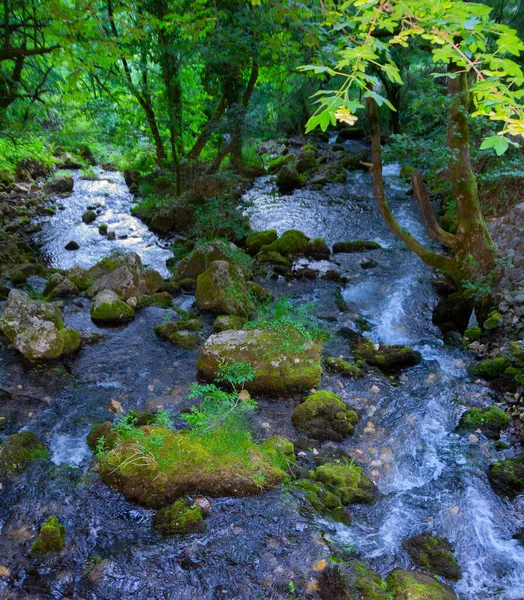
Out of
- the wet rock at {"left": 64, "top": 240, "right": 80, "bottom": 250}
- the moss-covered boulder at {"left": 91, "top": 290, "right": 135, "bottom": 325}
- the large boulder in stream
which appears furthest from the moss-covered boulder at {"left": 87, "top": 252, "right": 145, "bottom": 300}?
the wet rock at {"left": 64, "top": 240, "right": 80, "bottom": 250}

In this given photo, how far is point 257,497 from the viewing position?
13.3 feet

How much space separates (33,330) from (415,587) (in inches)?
239

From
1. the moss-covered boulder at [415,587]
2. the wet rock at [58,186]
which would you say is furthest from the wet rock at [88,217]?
the moss-covered boulder at [415,587]

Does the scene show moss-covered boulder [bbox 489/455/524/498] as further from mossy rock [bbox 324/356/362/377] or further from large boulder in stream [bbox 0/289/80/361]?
large boulder in stream [bbox 0/289/80/361]

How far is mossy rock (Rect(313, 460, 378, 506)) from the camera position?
13.9 feet

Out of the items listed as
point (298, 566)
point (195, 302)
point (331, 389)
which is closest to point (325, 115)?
point (298, 566)

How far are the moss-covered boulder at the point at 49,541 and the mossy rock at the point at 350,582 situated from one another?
7.25 ft

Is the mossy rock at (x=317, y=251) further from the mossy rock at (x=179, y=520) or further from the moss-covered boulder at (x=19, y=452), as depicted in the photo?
the mossy rock at (x=179, y=520)

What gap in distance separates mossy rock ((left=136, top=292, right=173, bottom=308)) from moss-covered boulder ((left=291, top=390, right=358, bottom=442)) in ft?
13.7

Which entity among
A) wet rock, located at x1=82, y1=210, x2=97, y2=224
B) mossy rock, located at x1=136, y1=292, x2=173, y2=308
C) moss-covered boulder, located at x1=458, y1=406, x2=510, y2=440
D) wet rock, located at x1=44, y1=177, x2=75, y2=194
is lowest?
moss-covered boulder, located at x1=458, y1=406, x2=510, y2=440

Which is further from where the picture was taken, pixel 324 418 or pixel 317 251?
pixel 317 251

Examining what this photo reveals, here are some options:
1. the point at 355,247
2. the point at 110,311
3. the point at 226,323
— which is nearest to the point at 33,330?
the point at 110,311

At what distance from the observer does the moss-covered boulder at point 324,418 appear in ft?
16.8

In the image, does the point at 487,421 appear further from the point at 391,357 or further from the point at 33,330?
the point at 33,330
